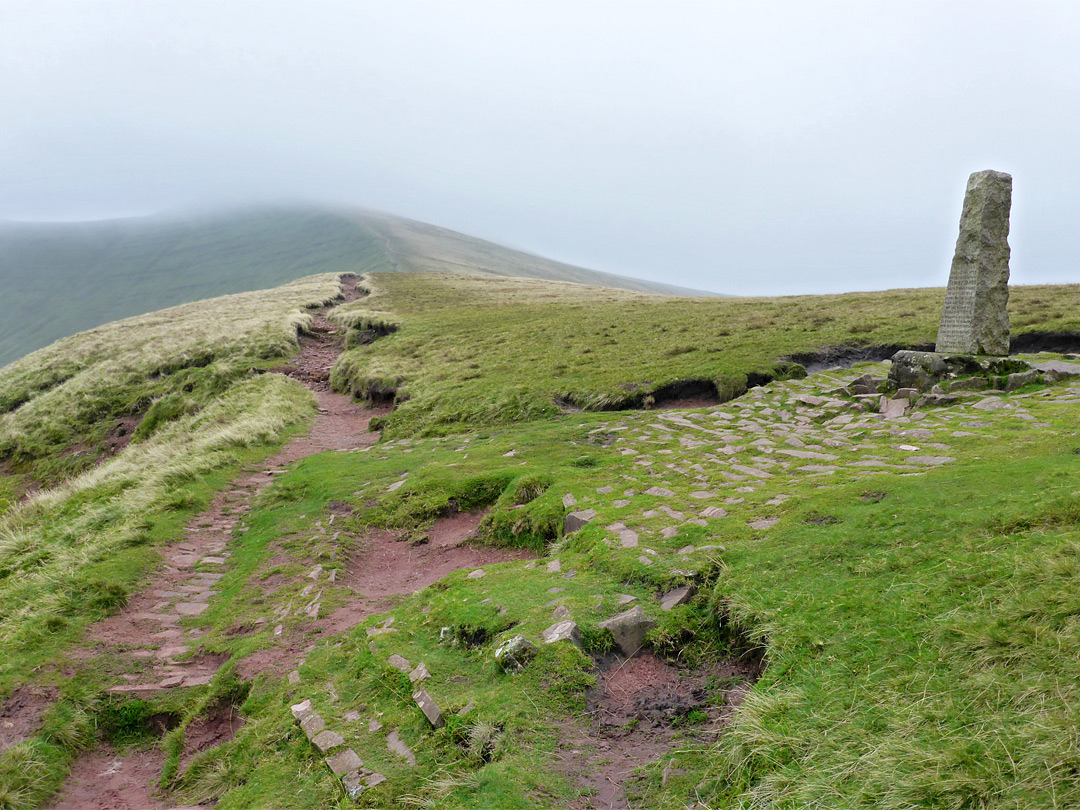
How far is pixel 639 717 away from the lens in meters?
5.68

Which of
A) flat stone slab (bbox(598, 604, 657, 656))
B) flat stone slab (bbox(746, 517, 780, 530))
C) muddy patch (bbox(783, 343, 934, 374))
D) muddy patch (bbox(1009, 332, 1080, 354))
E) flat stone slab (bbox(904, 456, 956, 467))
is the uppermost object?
muddy patch (bbox(1009, 332, 1080, 354))

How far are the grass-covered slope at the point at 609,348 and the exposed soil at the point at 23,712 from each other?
1214 cm

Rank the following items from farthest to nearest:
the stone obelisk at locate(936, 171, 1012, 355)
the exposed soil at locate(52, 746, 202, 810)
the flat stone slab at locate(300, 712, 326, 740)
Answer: the stone obelisk at locate(936, 171, 1012, 355) < the exposed soil at locate(52, 746, 202, 810) < the flat stone slab at locate(300, 712, 326, 740)

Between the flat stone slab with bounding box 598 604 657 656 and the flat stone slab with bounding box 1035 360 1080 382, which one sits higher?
the flat stone slab with bounding box 1035 360 1080 382

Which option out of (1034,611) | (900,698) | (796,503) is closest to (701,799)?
(900,698)

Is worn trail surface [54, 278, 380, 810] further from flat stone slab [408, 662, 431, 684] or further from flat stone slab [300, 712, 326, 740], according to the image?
flat stone slab [408, 662, 431, 684]

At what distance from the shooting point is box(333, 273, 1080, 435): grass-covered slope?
1927 centimetres

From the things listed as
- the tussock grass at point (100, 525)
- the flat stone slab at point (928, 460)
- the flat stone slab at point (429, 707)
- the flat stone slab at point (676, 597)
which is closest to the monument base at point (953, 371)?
the flat stone slab at point (928, 460)

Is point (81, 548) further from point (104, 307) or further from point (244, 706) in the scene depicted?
point (104, 307)

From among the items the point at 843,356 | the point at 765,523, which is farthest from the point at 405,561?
the point at 843,356

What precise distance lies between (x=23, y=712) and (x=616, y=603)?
7.08 m

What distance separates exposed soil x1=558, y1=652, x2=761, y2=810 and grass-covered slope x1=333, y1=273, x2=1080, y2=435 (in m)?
12.4

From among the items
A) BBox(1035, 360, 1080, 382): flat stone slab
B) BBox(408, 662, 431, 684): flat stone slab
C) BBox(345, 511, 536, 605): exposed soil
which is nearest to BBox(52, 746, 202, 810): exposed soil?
BBox(408, 662, 431, 684): flat stone slab

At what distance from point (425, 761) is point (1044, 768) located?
452cm
